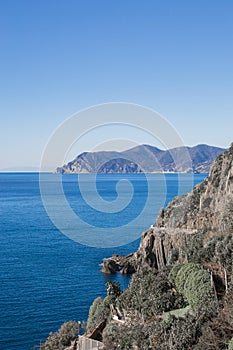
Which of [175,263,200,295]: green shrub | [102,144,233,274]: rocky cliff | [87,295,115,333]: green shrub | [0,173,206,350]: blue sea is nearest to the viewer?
[175,263,200,295]: green shrub

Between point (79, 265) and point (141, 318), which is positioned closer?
point (141, 318)

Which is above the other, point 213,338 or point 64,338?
point 213,338

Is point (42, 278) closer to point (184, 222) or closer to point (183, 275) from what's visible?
point (184, 222)

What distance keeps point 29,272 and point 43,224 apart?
31.5 meters

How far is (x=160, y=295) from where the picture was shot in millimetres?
17891

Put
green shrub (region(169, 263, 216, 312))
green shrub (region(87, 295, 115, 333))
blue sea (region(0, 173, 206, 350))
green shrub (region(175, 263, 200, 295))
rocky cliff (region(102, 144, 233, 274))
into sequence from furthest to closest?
rocky cliff (region(102, 144, 233, 274)) → blue sea (region(0, 173, 206, 350)) → green shrub (region(87, 295, 115, 333)) → green shrub (region(175, 263, 200, 295)) → green shrub (region(169, 263, 216, 312))

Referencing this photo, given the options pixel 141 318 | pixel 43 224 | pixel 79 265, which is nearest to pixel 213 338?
pixel 141 318

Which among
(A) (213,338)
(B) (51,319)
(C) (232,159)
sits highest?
(C) (232,159)

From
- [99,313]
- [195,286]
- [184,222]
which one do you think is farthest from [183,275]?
[184,222]

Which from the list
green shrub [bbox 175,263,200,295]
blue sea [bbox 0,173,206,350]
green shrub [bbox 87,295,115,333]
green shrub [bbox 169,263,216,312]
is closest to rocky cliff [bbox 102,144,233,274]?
blue sea [bbox 0,173,206,350]

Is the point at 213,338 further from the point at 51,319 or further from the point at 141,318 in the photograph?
the point at 51,319

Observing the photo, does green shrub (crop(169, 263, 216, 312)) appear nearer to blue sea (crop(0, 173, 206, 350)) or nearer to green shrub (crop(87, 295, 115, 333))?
green shrub (crop(87, 295, 115, 333))

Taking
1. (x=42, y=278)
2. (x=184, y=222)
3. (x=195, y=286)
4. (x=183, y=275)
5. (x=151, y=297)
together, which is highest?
(x=184, y=222)

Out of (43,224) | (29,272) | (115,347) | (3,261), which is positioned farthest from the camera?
(43,224)
